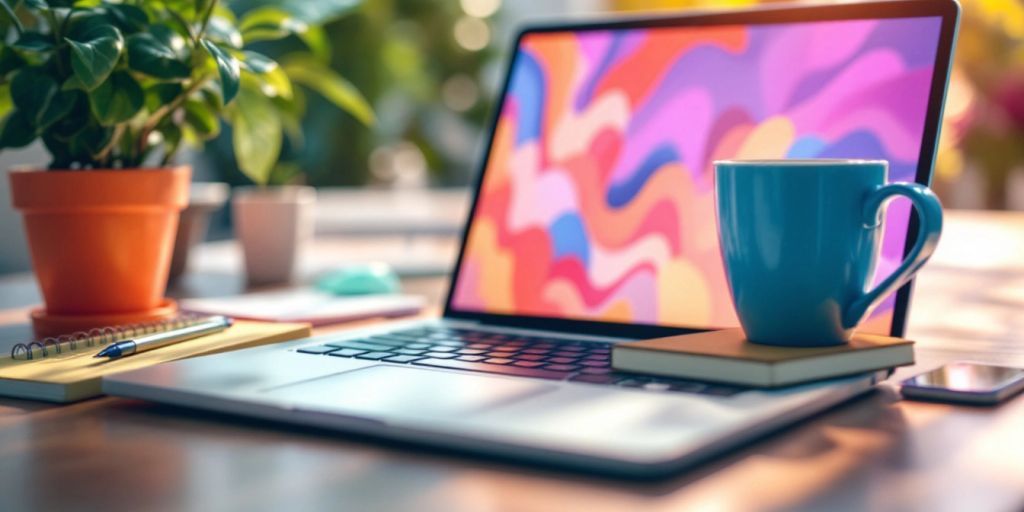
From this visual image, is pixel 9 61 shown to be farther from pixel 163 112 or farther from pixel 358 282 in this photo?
pixel 358 282

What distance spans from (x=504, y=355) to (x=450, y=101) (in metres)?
3.70

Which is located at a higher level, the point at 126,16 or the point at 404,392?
the point at 126,16

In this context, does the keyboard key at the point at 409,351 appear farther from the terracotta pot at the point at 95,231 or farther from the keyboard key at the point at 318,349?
the terracotta pot at the point at 95,231

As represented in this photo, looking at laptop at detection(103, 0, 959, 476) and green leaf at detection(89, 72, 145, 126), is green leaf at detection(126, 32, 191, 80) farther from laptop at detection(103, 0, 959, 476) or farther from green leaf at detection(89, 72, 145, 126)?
laptop at detection(103, 0, 959, 476)

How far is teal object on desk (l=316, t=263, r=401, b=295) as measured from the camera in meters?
1.12

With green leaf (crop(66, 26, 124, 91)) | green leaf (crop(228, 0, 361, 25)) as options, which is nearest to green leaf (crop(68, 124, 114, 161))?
green leaf (crop(66, 26, 124, 91))

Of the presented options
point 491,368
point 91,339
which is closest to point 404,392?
point 491,368

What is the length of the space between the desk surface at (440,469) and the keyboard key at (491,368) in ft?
0.38

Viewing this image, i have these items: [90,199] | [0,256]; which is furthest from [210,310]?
[0,256]

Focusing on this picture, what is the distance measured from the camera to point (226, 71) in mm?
738

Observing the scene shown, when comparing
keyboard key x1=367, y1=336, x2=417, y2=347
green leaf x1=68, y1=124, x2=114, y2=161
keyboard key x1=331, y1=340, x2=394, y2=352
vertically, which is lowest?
keyboard key x1=331, y1=340, x2=394, y2=352

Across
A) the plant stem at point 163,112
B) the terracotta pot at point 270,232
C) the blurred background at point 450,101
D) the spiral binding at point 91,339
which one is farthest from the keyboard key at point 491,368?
the blurred background at point 450,101

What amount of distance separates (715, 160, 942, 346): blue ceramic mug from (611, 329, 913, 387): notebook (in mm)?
18

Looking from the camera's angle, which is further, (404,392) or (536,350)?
(536,350)
